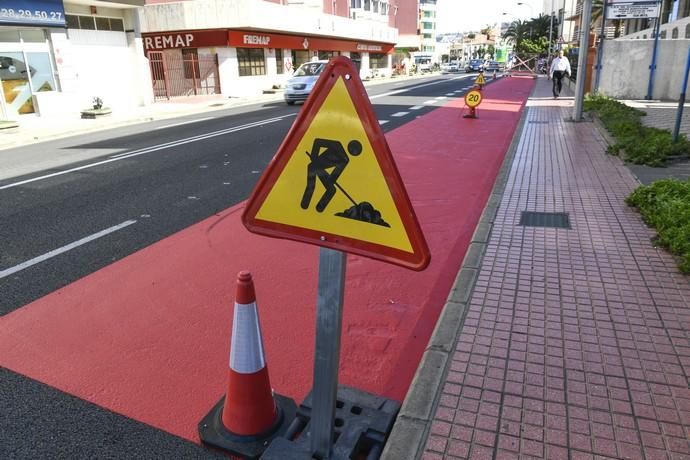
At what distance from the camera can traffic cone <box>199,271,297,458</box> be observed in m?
2.52

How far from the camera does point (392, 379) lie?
3143 millimetres

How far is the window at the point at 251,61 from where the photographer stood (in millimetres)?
31156

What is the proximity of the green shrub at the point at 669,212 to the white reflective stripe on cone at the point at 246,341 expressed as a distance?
141 inches

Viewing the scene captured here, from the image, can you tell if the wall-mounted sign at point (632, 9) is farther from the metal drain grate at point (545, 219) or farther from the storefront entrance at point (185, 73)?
the storefront entrance at point (185, 73)

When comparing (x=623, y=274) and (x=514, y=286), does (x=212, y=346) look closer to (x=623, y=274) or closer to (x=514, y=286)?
(x=514, y=286)

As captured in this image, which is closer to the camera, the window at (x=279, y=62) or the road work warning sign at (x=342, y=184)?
the road work warning sign at (x=342, y=184)

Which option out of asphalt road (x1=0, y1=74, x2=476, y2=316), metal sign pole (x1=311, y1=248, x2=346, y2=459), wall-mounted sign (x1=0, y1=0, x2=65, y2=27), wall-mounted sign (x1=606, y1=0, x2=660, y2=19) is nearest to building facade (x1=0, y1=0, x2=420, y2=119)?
wall-mounted sign (x1=0, y1=0, x2=65, y2=27)

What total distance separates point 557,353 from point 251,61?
1257 inches

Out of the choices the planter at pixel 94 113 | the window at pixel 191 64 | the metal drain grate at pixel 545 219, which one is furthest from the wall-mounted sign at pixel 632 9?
the window at pixel 191 64

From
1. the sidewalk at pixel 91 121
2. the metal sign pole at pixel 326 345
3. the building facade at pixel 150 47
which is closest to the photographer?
the metal sign pole at pixel 326 345

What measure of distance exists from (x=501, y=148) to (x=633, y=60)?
1235 cm

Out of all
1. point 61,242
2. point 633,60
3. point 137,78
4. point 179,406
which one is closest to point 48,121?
point 137,78

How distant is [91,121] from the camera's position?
18.3 meters

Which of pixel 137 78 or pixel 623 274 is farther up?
pixel 137 78
